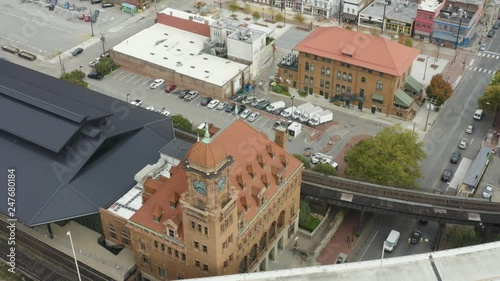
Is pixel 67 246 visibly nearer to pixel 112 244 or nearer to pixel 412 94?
pixel 112 244

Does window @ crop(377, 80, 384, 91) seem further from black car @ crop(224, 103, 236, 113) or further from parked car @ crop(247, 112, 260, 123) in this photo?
black car @ crop(224, 103, 236, 113)

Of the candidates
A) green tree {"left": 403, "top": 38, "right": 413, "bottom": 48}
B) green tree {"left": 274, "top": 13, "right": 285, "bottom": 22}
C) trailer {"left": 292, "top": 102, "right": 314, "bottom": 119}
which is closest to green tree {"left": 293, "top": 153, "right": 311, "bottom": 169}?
trailer {"left": 292, "top": 102, "right": 314, "bottom": 119}

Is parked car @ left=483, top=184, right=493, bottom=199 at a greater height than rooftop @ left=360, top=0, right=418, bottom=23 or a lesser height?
lesser

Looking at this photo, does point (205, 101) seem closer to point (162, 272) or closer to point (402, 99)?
point (402, 99)

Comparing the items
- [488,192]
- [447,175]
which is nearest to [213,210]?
[447,175]

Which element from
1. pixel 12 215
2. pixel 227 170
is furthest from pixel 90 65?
pixel 227 170

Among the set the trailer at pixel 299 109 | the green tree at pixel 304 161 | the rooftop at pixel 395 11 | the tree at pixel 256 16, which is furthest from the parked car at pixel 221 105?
the rooftop at pixel 395 11

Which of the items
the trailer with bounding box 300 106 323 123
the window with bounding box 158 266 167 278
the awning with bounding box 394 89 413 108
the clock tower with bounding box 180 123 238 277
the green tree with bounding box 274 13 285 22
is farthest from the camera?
the green tree with bounding box 274 13 285 22
